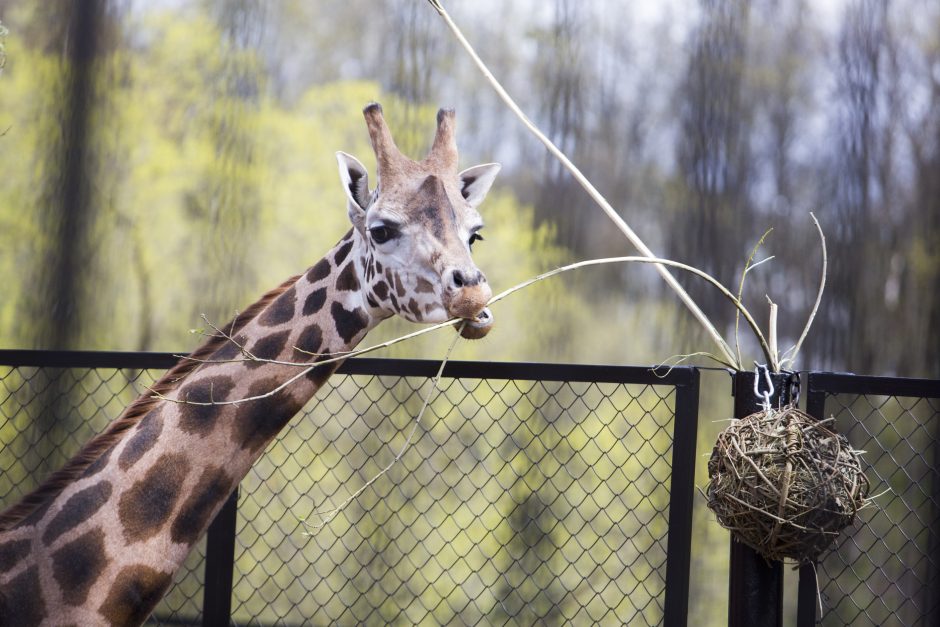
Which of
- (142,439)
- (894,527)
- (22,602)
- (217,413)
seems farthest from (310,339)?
(894,527)

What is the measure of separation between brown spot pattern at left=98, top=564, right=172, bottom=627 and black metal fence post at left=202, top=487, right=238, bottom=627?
0.73 ft

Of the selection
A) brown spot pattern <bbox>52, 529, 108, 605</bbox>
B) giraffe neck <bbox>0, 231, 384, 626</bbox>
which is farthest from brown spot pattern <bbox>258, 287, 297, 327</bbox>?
brown spot pattern <bbox>52, 529, 108, 605</bbox>

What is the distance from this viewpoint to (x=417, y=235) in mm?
1141

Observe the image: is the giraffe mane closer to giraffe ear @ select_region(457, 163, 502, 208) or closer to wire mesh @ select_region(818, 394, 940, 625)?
giraffe ear @ select_region(457, 163, 502, 208)

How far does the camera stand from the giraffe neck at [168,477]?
1090 millimetres

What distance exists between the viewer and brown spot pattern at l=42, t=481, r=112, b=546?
1116mm

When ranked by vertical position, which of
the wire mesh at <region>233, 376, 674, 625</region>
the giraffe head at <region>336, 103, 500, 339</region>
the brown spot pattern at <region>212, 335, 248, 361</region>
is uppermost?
the giraffe head at <region>336, 103, 500, 339</region>

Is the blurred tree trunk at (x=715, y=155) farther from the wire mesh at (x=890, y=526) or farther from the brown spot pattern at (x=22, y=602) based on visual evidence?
the brown spot pattern at (x=22, y=602)

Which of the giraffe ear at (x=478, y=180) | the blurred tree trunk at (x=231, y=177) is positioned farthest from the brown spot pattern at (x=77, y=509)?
the blurred tree trunk at (x=231, y=177)

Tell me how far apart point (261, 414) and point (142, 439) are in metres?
0.17

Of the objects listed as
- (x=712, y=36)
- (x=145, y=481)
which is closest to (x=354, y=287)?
(x=145, y=481)

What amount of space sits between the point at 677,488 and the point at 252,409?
62 cm

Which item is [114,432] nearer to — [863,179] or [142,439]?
[142,439]

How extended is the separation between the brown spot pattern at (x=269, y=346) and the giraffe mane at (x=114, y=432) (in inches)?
2.0
